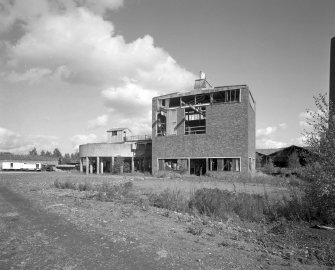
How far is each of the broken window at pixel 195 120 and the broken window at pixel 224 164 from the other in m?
4.21

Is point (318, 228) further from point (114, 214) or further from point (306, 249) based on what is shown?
point (114, 214)

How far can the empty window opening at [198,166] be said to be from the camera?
117ft

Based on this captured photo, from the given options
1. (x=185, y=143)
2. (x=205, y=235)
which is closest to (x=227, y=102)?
(x=185, y=143)

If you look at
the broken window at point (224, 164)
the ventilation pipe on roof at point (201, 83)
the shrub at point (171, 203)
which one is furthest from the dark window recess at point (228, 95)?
the shrub at point (171, 203)

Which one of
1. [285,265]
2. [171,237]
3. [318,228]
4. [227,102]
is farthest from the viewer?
[227,102]

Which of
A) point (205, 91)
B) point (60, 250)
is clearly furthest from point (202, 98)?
point (60, 250)

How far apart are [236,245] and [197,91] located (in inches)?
1257

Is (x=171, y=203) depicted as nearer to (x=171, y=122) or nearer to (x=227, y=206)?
(x=227, y=206)

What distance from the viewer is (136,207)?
11.2 meters

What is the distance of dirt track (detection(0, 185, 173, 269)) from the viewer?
528 cm

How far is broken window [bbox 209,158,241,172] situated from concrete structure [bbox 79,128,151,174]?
13.0 m

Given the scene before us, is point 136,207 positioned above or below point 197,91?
below

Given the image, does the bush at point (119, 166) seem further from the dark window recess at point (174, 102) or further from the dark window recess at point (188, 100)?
the dark window recess at point (188, 100)

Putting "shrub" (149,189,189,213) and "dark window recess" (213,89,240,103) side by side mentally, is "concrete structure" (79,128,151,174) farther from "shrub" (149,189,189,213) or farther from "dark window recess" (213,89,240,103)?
"shrub" (149,189,189,213)
